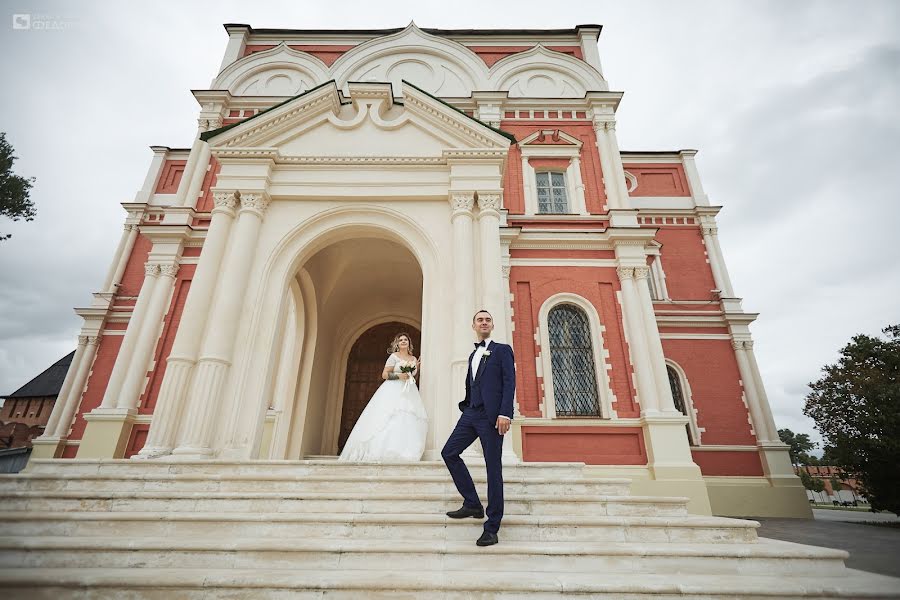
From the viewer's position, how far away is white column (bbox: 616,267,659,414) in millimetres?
9867

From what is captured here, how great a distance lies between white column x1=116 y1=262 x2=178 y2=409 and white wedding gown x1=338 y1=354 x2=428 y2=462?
7.48 metres

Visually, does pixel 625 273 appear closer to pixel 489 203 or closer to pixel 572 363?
pixel 572 363

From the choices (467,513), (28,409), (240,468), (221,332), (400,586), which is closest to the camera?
(400,586)

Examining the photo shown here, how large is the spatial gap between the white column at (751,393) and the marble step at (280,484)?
35.2 feet

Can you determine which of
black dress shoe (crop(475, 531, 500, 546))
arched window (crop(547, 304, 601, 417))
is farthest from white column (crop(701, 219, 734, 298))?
black dress shoe (crop(475, 531, 500, 546))

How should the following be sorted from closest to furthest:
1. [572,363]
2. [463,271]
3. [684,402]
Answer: [463,271]
[572,363]
[684,402]

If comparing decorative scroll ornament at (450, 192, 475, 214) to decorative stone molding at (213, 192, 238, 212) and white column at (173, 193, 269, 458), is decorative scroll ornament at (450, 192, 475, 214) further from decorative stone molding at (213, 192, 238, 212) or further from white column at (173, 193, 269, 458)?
decorative stone molding at (213, 192, 238, 212)

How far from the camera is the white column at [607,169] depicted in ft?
40.8

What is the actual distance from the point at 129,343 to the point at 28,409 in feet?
97.1

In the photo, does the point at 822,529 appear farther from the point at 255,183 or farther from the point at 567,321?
the point at 255,183

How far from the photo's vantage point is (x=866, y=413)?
10.5m

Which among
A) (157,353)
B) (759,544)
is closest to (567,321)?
(759,544)

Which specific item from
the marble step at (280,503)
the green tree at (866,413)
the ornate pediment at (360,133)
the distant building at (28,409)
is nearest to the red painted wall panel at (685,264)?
the green tree at (866,413)

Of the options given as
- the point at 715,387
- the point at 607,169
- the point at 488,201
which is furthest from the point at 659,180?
the point at 488,201
